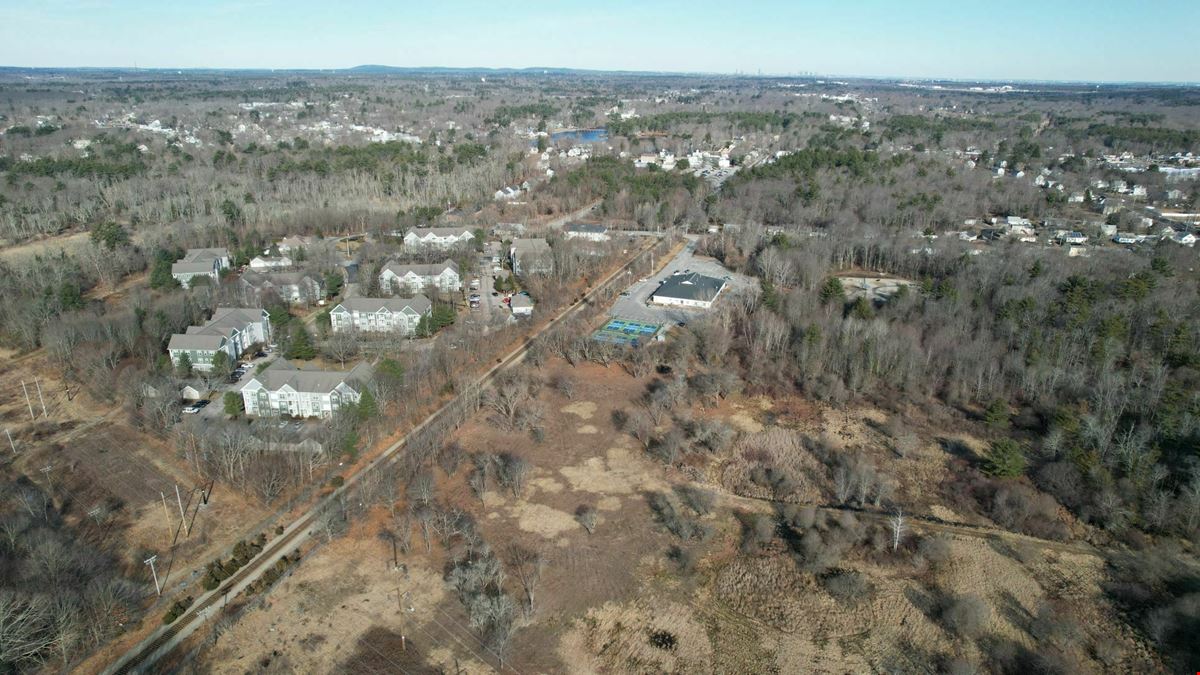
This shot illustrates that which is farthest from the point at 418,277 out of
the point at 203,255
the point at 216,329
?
the point at 203,255

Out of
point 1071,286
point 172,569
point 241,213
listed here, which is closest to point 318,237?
point 241,213

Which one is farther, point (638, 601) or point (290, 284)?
point (290, 284)

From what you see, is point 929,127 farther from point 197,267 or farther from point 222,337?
point 222,337

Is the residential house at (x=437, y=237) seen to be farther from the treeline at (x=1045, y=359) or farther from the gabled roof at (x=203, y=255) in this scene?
the treeline at (x=1045, y=359)

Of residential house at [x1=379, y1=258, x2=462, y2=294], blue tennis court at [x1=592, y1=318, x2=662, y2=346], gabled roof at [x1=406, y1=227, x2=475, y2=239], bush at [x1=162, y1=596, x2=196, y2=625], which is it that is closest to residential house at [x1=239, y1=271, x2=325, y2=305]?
residential house at [x1=379, y1=258, x2=462, y2=294]

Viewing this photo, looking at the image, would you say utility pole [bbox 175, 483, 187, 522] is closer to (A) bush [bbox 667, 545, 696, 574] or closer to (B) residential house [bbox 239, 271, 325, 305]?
(A) bush [bbox 667, 545, 696, 574]

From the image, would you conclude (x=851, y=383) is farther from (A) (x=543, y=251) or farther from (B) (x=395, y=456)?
(A) (x=543, y=251)

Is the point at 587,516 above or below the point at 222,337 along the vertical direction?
below
